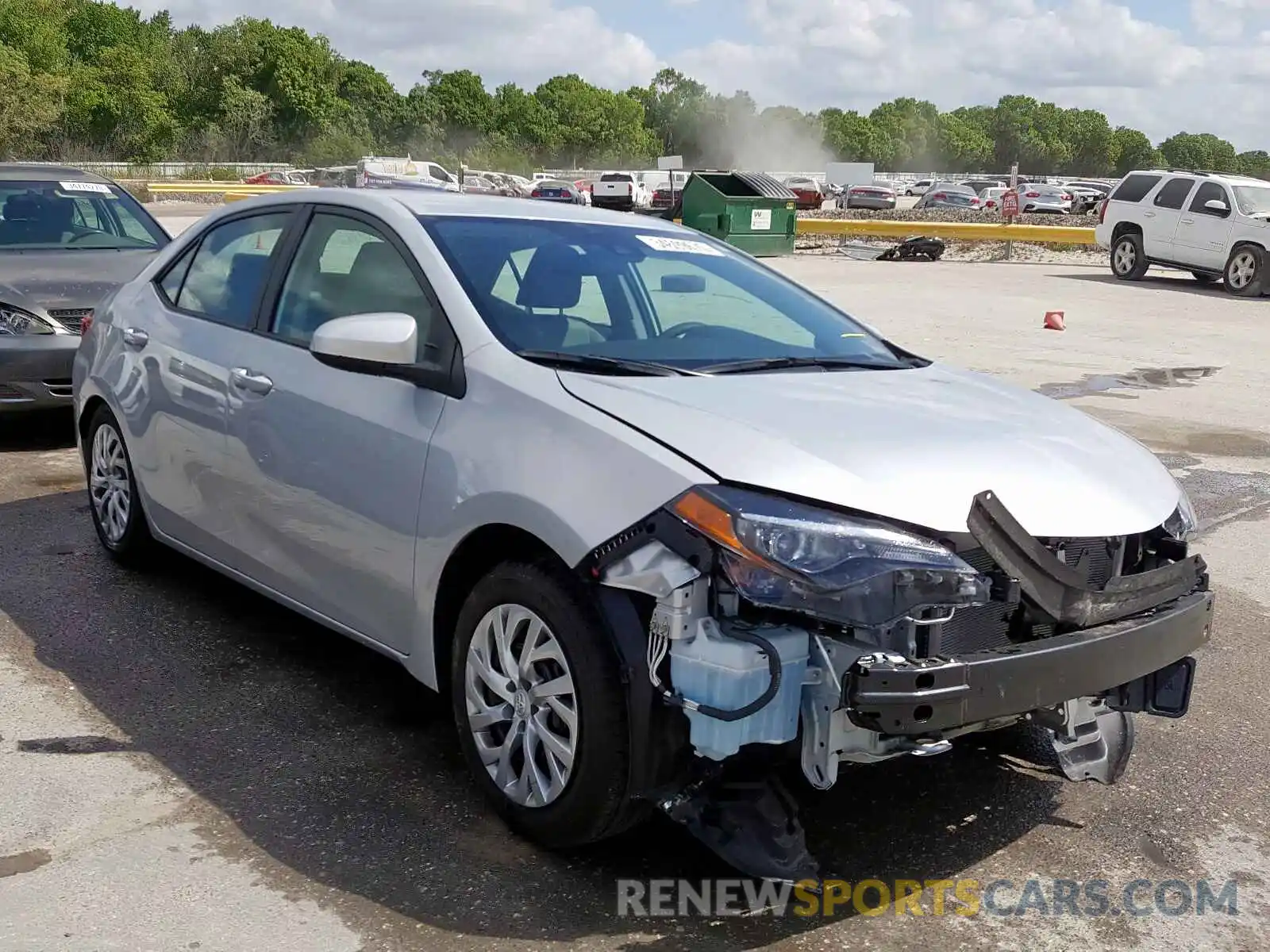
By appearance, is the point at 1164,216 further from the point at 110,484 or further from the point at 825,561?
the point at 825,561

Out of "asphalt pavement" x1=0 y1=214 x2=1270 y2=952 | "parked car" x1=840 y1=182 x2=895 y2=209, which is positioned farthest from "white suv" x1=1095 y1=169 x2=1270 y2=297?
"parked car" x1=840 y1=182 x2=895 y2=209

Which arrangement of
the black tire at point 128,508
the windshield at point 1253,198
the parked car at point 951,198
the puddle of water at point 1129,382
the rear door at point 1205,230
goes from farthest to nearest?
the parked car at point 951,198, the rear door at point 1205,230, the windshield at point 1253,198, the puddle of water at point 1129,382, the black tire at point 128,508

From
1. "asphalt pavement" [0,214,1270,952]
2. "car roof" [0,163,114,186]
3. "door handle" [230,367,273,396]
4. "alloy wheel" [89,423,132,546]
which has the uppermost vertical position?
"car roof" [0,163,114,186]

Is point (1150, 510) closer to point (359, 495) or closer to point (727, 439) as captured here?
point (727, 439)

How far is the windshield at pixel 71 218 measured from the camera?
9008 mm

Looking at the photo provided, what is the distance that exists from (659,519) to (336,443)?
4.47 ft

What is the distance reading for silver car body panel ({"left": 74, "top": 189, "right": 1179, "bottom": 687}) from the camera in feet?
10.1

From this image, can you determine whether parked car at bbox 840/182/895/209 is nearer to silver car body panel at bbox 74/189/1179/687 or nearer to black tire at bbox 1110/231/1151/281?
black tire at bbox 1110/231/1151/281

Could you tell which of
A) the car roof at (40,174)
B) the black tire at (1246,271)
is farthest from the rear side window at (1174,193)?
the car roof at (40,174)

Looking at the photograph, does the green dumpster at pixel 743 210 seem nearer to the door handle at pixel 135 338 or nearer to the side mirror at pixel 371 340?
the door handle at pixel 135 338

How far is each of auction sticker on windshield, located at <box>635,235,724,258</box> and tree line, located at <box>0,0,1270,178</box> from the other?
69550mm

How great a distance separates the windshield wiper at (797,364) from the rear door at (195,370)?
1.75 metres

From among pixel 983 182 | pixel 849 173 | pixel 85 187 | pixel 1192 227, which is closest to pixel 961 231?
pixel 1192 227

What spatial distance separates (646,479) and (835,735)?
2.27 ft
